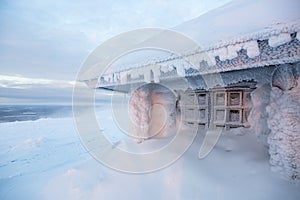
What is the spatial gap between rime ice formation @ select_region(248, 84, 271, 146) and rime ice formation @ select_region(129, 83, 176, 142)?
170 cm

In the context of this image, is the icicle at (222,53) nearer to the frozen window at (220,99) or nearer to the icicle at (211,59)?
the icicle at (211,59)

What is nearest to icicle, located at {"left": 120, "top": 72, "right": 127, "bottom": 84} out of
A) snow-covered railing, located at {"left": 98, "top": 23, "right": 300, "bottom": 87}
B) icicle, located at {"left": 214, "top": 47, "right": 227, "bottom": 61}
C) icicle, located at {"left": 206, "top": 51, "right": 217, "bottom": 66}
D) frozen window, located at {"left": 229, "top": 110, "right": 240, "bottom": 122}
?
snow-covered railing, located at {"left": 98, "top": 23, "right": 300, "bottom": 87}

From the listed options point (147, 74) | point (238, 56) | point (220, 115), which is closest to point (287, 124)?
point (238, 56)

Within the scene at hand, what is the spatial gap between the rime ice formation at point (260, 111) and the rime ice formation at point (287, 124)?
741mm

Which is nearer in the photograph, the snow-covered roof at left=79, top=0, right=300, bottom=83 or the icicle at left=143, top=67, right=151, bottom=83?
the snow-covered roof at left=79, top=0, right=300, bottom=83

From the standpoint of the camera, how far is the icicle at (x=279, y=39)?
1772 millimetres

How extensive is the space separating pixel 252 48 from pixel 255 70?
31.7 inches

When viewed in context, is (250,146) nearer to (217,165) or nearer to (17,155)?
(217,165)

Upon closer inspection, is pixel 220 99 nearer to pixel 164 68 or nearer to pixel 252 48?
pixel 164 68

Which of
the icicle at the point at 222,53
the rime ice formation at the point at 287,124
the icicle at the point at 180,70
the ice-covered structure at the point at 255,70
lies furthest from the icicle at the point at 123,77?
the rime ice formation at the point at 287,124

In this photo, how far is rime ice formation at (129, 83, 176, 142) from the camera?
4.46m

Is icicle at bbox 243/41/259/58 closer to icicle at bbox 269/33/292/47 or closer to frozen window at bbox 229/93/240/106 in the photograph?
icicle at bbox 269/33/292/47

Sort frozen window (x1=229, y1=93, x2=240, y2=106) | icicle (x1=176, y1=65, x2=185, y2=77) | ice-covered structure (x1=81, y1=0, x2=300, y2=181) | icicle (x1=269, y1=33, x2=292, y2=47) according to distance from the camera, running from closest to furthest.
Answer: icicle (x1=269, y1=33, x2=292, y2=47)
ice-covered structure (x1=81, y1=0, x2=300, y2=181)
icicle (x1=176, y1=65, x2=185, y2=77)
frozen window (x1=229, y1=93, x2=240, y2=106)

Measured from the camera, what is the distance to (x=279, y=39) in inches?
71.4
